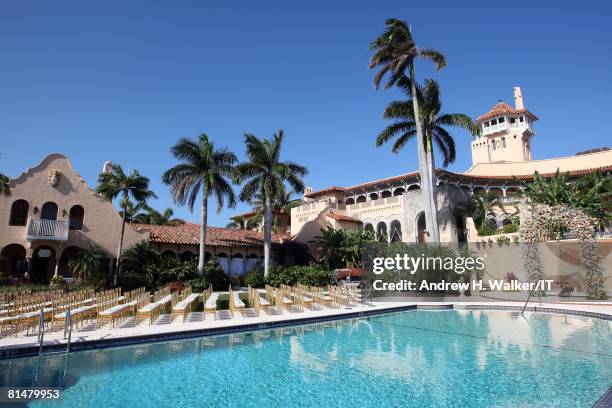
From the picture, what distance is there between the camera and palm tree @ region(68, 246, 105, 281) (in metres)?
22.8

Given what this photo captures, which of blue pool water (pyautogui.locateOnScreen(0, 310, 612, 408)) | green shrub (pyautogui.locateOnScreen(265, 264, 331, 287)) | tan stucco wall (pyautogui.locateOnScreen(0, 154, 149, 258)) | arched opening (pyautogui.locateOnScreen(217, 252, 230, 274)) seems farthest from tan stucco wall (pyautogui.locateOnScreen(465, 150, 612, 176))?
tan stucco wall (pyautogui.locateOnScreen(0, 154, 149, 258))

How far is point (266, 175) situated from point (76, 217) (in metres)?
13.1

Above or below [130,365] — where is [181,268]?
above

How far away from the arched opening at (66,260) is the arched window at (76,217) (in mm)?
1412

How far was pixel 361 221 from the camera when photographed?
38.4 meters

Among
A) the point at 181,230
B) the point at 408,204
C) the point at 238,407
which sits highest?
the point at 408,204

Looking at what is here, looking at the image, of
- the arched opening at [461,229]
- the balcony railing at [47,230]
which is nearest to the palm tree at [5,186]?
the balcony railing at [47,230]

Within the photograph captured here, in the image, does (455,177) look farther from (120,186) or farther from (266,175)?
(120,186)

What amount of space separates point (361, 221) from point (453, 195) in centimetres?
952

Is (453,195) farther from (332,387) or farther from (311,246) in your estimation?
(332,387)

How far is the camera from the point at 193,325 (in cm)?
1254

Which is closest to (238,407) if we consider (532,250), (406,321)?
(406,321)

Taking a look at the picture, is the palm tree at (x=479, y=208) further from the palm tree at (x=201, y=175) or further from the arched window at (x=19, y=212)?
the arched window at (x=19, y=212)

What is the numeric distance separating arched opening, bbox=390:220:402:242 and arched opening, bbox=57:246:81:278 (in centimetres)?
2565
